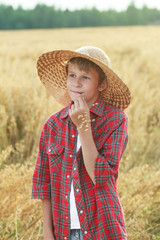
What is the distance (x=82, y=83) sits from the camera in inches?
56.9

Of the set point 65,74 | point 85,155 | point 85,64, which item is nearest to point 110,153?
point 85,155

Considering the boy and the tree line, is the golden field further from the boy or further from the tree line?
the tree line

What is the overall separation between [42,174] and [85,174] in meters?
0.23

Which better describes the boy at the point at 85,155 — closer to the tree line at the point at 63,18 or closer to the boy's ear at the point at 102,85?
the boy's ear at the point at 102,85

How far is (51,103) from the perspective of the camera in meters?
3.10

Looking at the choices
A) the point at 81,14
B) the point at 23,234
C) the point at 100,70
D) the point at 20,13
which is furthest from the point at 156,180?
the point at 81,14

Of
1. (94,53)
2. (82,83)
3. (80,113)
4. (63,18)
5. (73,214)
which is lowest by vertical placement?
(73,214)

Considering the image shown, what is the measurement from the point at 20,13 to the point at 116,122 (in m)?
53.1

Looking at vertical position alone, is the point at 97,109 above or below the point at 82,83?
below

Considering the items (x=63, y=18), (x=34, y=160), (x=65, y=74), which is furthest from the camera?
(x=63, y=18)

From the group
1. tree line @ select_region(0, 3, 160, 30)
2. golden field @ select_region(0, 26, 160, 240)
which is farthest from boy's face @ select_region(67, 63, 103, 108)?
tree line @ select_region(0, 3, 160, 30)

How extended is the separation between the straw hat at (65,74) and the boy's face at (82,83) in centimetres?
6

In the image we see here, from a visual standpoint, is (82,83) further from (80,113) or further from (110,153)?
(110,153)

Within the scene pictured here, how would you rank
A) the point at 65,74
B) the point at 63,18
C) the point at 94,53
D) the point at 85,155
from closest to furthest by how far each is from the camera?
the point at 85,155 → the point at 94,53 → the point at 65,74 → the point at 63,18
